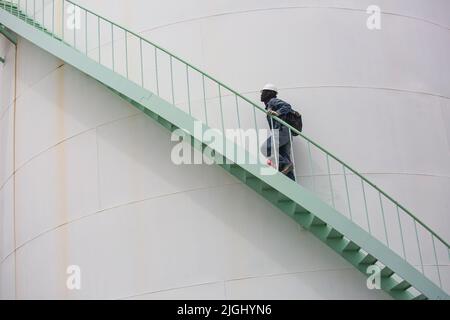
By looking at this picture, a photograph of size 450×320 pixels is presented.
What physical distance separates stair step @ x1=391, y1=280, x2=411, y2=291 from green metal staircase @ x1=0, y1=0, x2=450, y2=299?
16 millimetres

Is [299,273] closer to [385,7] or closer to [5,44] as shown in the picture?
[385,7]

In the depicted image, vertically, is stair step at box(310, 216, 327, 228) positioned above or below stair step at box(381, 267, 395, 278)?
above

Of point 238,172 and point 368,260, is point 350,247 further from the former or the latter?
point 238,172

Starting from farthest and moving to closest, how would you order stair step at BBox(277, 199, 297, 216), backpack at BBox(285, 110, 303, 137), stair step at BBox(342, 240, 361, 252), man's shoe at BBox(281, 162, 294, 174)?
backpack at BBox(285, 110, 303, 137) < man's shoe at BBox(281, 162, 294, 174) < stair step at BBox(277, 199, 297, 216) < stair step at BBox(342, 240, 361, 252)

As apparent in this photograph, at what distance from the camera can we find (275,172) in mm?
11164

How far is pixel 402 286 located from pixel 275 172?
2621 millimetres

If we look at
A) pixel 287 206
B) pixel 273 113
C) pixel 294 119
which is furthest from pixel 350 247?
pixel 273 113

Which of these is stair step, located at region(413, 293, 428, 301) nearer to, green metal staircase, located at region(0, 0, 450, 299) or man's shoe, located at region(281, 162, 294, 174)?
green metal staircase, located at region(0, 0, 450, 299)

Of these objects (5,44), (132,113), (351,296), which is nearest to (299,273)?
(351,296)

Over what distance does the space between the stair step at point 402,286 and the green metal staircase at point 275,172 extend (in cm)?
2

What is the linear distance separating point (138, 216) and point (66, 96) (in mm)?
3030

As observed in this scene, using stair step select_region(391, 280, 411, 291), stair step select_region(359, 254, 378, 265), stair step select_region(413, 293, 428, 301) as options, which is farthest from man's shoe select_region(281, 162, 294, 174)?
stair step select_region(413, 293, 428, 301)

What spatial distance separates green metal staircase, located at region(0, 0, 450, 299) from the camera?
435 inches

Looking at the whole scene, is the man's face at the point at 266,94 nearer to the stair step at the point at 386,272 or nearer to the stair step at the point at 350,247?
the stair step at the point at 350,247
